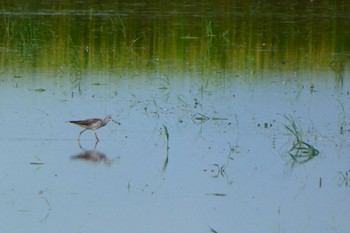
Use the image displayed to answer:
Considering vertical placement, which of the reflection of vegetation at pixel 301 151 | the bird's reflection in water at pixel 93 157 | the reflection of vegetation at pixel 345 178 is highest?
the reflection of vegetation at pixel 301 151

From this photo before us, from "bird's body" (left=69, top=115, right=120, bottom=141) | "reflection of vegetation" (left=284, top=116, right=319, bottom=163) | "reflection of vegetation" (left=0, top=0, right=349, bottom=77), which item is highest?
"reflection of vegetation" (left=0, top=0, right=349, bottom=77)

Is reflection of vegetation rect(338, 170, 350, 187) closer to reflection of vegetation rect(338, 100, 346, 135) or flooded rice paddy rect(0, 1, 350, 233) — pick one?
flooded rice paddy rect(0, 1, 350, 233)

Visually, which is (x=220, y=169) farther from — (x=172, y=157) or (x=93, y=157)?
(x=93, y=157)

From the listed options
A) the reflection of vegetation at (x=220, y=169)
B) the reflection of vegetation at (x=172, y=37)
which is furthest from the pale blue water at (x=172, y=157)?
the reflection of vegetation at (x=172, y=37)

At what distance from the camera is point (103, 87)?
11219 millimetres

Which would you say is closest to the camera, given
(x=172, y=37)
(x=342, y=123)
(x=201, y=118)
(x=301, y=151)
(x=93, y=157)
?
(x=93, y=157)

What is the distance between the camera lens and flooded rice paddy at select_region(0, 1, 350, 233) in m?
7.11

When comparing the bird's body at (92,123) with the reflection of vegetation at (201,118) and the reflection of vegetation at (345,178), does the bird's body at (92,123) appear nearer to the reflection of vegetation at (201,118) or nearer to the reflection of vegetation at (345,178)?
the reflection of vegetation at (201,118)

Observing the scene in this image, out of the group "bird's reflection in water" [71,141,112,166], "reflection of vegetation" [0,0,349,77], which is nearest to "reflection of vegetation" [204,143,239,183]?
"bird's reflection in water" [71,141,112,166]

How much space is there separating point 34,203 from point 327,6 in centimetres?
1204

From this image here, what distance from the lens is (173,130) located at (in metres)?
9.32

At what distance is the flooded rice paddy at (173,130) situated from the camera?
7.11 meters

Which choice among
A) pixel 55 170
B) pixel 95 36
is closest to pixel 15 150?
pixel 55 170

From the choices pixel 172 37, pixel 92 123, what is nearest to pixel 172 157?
pixel 92 123
